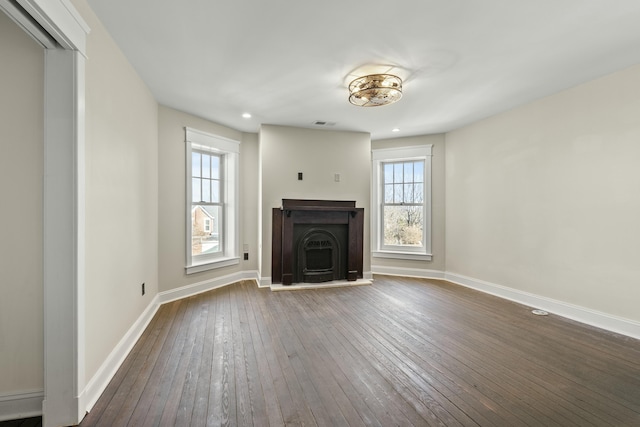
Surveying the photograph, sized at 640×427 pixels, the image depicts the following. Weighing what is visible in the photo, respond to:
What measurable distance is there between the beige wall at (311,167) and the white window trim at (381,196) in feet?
1.59

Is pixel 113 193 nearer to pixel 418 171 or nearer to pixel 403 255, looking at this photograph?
pixel 403 255

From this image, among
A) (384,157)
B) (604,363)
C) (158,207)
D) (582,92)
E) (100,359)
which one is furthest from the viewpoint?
(384,157)

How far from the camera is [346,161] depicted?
490 cm

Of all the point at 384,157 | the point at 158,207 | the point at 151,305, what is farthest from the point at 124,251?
the point at 384,157

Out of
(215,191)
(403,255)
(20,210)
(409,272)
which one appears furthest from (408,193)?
(20,210)

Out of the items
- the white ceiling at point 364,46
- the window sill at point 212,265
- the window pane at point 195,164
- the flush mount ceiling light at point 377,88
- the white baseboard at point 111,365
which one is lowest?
the white baseboard at point 111,365

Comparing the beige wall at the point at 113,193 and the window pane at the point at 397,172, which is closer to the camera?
the beige wall at the point at 113,193

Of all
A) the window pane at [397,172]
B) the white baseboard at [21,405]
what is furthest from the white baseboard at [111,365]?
the window pane at [397,172]

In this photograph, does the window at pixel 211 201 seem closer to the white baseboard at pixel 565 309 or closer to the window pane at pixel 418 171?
the window pane at pixel 418 171

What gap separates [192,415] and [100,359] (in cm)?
80

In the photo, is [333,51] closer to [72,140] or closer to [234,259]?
[72,140]

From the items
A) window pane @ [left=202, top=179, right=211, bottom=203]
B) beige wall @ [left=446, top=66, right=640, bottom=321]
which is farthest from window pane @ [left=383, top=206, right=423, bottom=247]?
window pane @ [left=202, top=179, right=211, bottom=203]

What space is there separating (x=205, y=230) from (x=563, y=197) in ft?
15.5

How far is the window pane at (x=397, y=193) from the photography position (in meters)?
5.38
